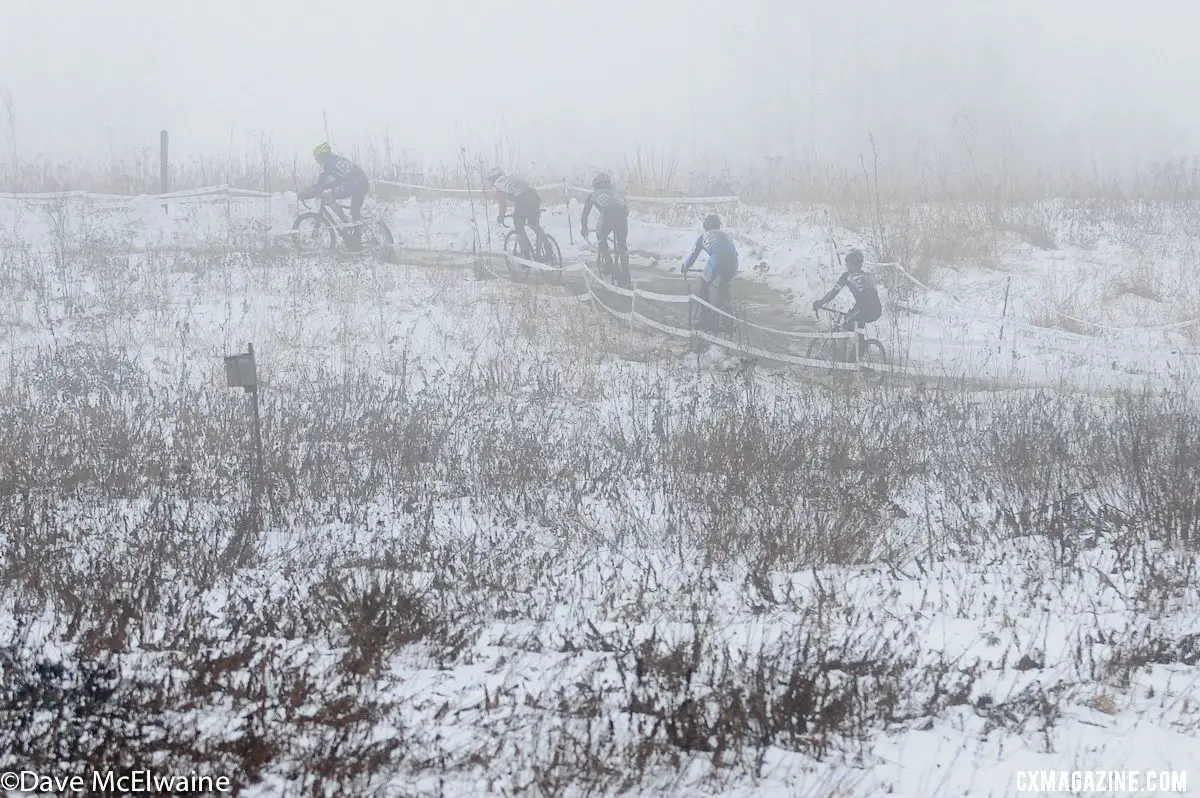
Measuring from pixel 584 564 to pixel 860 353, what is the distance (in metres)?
6.15

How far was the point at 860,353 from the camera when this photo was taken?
35.1ft

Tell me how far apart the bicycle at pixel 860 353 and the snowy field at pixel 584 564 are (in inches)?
11.8

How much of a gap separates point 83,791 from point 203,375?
730 cm

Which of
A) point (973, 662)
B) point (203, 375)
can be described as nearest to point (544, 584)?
point (973, 662)

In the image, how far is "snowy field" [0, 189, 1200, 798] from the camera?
12.2ft

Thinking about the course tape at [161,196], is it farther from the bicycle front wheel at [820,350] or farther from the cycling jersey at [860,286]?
the cycling jersey at [860,286]

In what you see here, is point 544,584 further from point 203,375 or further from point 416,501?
point 203,375

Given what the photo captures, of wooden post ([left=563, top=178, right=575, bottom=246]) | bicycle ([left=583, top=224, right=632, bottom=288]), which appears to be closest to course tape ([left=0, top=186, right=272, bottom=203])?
wooden post ([left=563, top=178, right=575, bottom=246])

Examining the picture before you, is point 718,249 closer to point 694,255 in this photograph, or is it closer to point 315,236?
point 694,255

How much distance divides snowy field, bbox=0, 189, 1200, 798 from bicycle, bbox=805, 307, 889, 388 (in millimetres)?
299

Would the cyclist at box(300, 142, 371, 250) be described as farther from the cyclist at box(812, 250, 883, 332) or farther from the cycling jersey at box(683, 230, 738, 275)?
the cyclist at box(812, 250, 883, 332)

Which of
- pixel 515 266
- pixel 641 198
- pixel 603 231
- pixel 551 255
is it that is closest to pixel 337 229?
pixel 515 266

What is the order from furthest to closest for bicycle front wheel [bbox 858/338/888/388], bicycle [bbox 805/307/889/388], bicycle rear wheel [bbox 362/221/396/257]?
bicycle rear wheel [bbox 362/221/396/257] < bicycle [bbox 805/307/889/388] < bicycle front wheel [bbox 858/338/888/388]

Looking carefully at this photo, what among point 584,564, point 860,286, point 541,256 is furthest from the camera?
point 541,256
